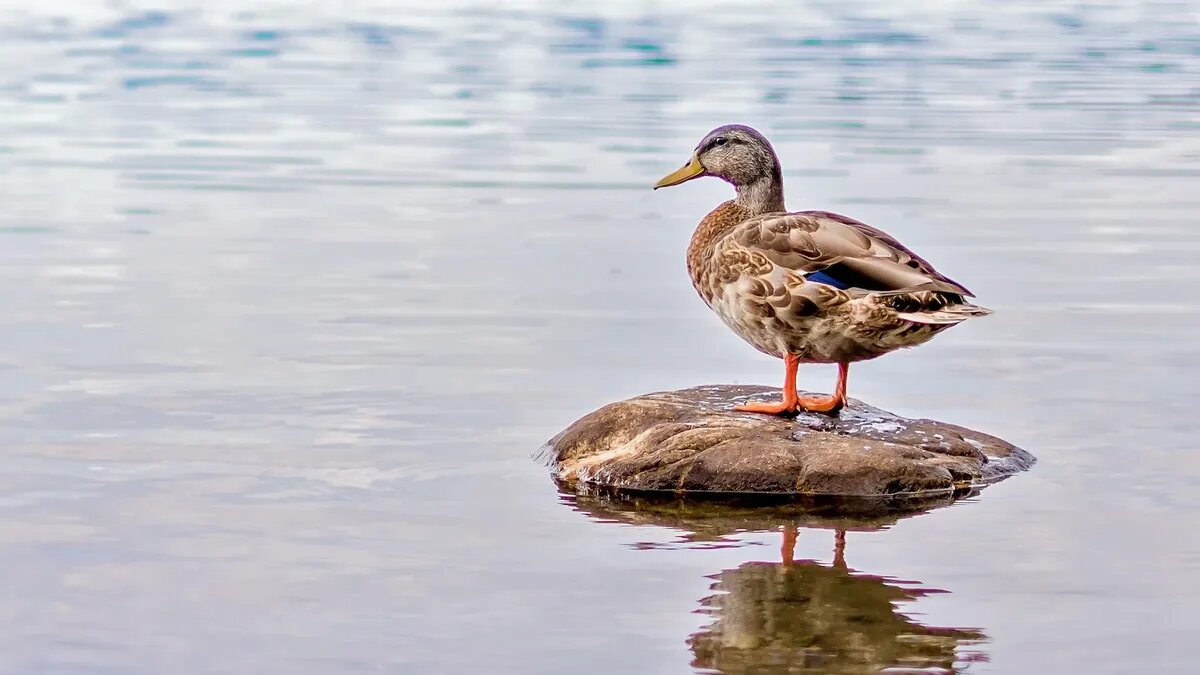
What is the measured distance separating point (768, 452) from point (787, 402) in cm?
51

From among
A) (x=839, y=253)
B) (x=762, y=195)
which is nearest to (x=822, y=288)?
(x=839, y=253)

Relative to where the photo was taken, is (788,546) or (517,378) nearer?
(788,546)

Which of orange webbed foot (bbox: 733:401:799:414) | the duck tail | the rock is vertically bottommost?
the rock

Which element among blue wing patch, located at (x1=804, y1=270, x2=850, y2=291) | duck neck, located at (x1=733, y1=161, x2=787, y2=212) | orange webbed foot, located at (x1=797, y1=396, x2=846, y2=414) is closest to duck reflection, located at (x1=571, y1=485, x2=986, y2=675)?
orange webbed foot, located at (x1=797, y1=396, x2=846, y2=414)

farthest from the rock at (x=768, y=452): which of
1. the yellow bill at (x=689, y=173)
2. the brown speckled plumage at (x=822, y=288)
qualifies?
the yellow bill at (x=689, y=173)

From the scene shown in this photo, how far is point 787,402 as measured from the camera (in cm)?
841

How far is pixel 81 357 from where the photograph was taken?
10.3 meters

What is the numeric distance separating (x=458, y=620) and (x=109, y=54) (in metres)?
26.7

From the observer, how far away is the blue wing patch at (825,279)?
809 centimetres

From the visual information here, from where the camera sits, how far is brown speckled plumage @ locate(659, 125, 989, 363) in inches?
312

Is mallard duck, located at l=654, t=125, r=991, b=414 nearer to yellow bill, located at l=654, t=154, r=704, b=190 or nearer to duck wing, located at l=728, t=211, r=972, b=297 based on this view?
duck wing, located at l=728, t=211, r=972, b=297

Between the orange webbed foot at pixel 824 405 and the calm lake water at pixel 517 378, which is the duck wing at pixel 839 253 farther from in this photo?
the calm lake water at pixel 517 378

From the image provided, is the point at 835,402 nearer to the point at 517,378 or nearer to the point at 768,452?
the point at 768,452

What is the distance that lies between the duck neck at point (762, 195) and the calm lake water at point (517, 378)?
1263 millimetres
